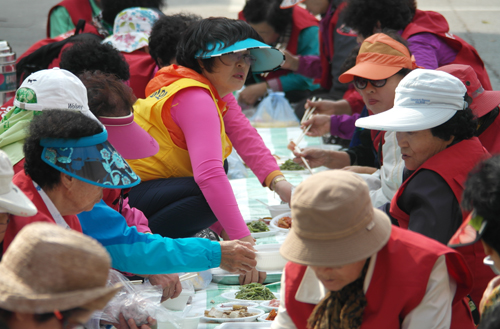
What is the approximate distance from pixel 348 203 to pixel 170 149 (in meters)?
1.48

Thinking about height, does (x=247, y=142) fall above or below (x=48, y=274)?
below

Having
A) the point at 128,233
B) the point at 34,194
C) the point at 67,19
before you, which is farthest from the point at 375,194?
the point at 67,19

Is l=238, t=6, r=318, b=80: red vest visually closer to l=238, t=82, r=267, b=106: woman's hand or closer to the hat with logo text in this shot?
l=238, t=82, r=267, b=106: woman's hand

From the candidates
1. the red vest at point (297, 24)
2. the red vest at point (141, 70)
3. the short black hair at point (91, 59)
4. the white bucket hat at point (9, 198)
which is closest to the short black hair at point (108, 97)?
the short black hair at point (91, 59)

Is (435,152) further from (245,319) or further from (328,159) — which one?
(328,159)

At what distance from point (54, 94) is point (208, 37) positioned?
0.84 meters

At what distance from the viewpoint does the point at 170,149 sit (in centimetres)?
265

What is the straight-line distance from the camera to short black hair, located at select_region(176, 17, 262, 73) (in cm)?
256

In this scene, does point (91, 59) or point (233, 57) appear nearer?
point (233, 57)

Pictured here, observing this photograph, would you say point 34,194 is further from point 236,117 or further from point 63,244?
point 236,117

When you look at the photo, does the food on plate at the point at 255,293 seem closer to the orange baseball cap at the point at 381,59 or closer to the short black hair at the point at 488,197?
the orange baseball cap at the point at 381,59

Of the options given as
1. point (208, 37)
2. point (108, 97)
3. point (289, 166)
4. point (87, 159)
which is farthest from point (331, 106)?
point (87, 159)

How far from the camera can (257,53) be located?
2770mm

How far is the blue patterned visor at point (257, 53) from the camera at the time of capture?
2.54 m
